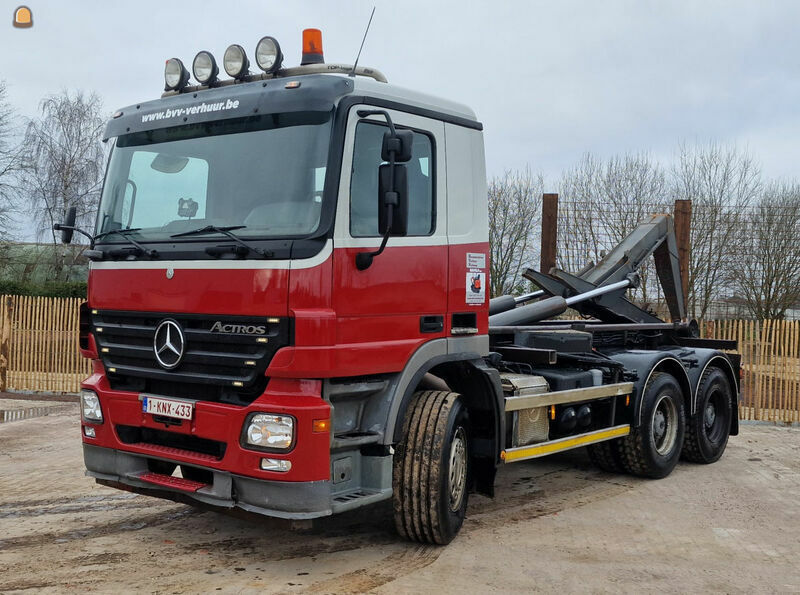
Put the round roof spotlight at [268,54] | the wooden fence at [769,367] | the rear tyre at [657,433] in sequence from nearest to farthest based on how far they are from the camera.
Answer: the round roof spotlight at [268,54] < the rear tyre at [657,433] < the wooden fence at [769,367]

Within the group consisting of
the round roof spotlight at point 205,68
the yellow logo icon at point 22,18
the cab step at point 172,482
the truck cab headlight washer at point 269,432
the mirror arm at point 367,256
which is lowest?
the cab step at point 172,482

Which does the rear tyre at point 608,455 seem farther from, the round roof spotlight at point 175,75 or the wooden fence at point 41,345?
the wooden fence at point 41,345

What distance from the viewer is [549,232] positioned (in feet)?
40.0

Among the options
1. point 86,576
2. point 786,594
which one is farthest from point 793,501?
point 86,576

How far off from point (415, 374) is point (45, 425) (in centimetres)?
765

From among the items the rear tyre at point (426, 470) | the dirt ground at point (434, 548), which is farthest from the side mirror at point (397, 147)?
the dirt ground at point (434, 548)

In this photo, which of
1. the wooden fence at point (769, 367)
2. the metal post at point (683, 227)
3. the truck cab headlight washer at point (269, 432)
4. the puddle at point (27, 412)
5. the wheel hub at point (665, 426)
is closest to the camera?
the truck cab headlight washer at point (269, 432)

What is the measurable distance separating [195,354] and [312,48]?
7.34 ft

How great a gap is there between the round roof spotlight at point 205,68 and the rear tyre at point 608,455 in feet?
16.9

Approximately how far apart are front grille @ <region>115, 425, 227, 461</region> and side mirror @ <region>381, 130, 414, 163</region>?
6.57ft

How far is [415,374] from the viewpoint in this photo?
5570 millimetres

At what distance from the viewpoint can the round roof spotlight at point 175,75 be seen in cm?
593

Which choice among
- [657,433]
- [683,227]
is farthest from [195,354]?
[683,227]

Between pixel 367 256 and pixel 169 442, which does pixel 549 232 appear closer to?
pixel 367 256
